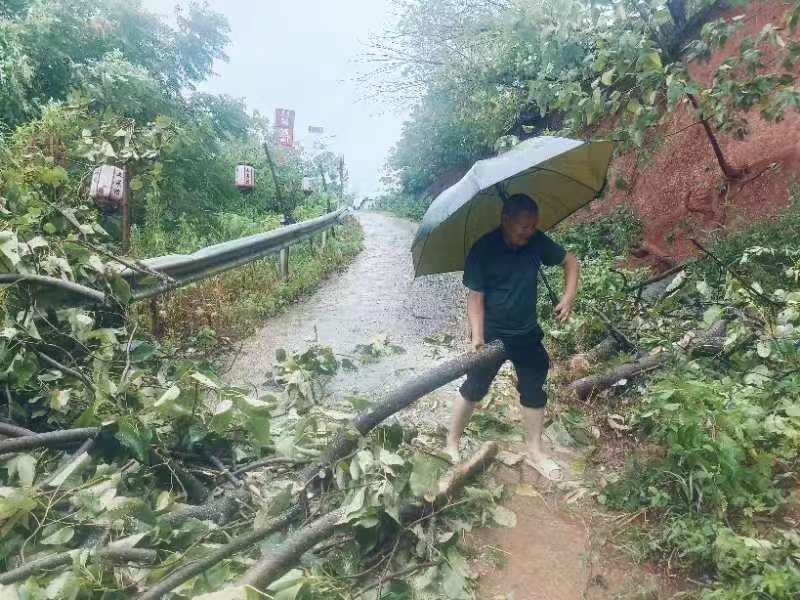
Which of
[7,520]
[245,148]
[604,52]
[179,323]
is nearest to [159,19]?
[245,148]

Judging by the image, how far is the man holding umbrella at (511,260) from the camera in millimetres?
2959

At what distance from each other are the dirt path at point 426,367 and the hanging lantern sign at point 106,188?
1666 mm

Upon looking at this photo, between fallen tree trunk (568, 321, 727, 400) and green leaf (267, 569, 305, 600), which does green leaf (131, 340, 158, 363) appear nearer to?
green leaf (267, 569, 305, 600)

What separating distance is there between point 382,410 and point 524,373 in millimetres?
1117

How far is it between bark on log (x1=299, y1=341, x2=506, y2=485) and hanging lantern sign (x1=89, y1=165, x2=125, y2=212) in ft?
9.19

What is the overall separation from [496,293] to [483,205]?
1.97 feet

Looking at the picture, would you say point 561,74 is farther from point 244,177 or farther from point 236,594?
point 244,177

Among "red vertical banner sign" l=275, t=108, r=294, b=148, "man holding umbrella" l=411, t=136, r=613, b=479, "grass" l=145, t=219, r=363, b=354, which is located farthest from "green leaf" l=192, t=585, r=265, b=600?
"red vertical banner sign" l=275, t=108, r=294, b=148

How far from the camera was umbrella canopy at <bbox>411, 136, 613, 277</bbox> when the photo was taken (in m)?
2.77

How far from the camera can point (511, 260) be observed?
3064 mm

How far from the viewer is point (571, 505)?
2857mm

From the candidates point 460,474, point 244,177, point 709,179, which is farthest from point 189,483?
point 709,179

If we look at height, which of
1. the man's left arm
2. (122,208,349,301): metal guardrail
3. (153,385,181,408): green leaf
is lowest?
(153,385,181,408): green leaf

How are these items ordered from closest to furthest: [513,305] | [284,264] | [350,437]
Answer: [350,437] → [513,305] → [284,264]
